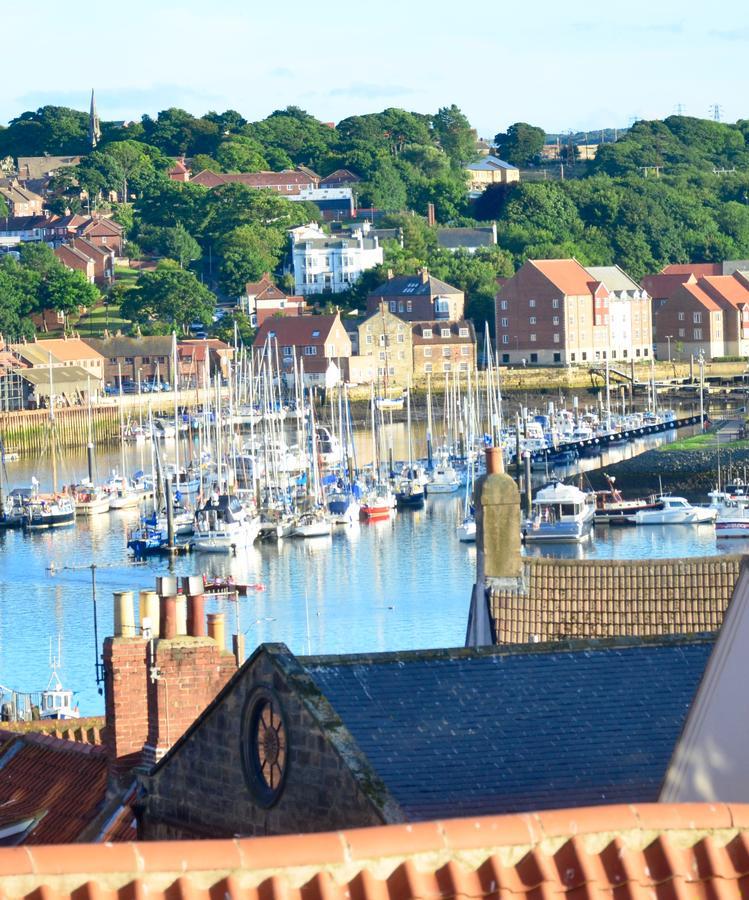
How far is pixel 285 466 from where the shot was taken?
56.8 m

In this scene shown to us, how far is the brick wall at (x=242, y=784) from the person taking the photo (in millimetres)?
7820

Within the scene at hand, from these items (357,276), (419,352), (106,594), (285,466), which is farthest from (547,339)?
(106,594)

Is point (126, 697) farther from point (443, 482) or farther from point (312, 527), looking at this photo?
point (443, 482)

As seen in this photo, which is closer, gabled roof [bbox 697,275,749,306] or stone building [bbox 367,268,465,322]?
stone building [bbox 367,268,465,322]

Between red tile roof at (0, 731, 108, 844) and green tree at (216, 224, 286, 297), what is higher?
green tree at (216, 224, 286, 297)

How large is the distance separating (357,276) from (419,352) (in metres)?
12.6

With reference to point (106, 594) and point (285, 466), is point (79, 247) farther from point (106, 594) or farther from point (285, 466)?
point (106, 594)

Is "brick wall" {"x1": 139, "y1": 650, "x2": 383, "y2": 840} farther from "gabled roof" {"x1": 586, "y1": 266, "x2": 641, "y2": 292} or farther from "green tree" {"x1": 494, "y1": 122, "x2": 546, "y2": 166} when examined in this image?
"green tree" {"x1": 494, "y1": 122, "x2": 546, "y2": 166}

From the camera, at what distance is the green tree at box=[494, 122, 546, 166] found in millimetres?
154000

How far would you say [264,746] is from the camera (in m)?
8.43

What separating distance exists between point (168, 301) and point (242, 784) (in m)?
92.8

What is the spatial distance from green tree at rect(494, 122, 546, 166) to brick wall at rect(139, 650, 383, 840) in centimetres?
14650

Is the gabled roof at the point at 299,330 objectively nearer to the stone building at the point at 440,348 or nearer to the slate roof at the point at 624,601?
the stone building at the point at 440,348

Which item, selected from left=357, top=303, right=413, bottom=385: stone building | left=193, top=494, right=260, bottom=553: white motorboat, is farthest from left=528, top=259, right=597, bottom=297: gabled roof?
left=193, top=494, right=260, bottom=553: white motorboat
